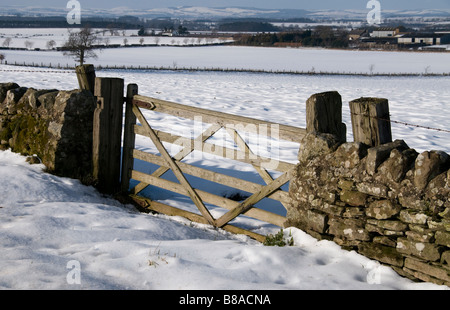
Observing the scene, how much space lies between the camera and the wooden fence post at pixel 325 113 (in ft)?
16.0

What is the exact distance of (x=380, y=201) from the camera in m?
4.35

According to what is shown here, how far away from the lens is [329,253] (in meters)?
4.60

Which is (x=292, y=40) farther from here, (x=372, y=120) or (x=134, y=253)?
(x=134, y=253)

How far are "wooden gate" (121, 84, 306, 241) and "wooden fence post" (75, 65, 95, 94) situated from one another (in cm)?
83

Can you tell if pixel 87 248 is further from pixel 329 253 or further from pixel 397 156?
pixel 397 156

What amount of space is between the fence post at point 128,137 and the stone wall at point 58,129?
1.73ft

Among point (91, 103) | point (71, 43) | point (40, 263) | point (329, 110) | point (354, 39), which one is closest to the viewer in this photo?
point (40, 263)

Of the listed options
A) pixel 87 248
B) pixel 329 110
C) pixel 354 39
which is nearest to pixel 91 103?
pixel 87 248

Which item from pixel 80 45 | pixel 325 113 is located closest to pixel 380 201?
pixel 325 113

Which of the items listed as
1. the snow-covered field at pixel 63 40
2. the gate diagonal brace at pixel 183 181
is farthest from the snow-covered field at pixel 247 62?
the gate diagonal brace at pixel 183 181

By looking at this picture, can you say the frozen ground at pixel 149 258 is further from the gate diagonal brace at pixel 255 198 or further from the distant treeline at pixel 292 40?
the distant treeline at pixel 292 40

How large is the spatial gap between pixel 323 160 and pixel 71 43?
175ft

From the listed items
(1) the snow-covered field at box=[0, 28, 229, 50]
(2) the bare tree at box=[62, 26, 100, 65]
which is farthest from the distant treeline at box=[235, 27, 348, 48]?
(2) the bare tree at box=[62, 26, 100, 65]

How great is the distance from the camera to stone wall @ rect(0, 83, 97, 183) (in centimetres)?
686
